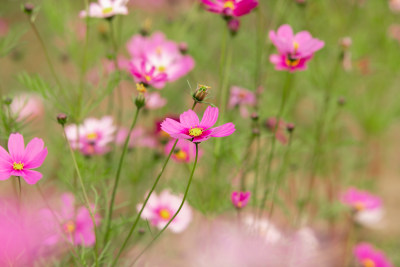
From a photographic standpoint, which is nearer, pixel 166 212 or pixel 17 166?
pixel 17 166

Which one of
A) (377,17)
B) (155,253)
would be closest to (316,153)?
(155,253)

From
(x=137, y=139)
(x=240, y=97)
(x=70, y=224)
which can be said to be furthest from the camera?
(x=137, y=139)

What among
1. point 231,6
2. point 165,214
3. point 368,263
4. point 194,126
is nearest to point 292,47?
point 231,6

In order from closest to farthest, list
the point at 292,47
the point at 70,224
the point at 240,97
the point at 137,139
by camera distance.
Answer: the point at 292,47 → the point at 70,224 → the point at 240,97 → the point at 137,139

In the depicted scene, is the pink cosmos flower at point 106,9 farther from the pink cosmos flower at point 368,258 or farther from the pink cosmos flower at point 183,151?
the pink cosmos flower at point 368,258

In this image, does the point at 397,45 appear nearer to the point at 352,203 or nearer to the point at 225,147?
the point at 352,203

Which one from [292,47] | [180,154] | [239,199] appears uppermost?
[292,47]

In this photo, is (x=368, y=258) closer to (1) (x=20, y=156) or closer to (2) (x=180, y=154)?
(2) (x=180, y=154)

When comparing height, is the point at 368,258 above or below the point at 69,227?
above
